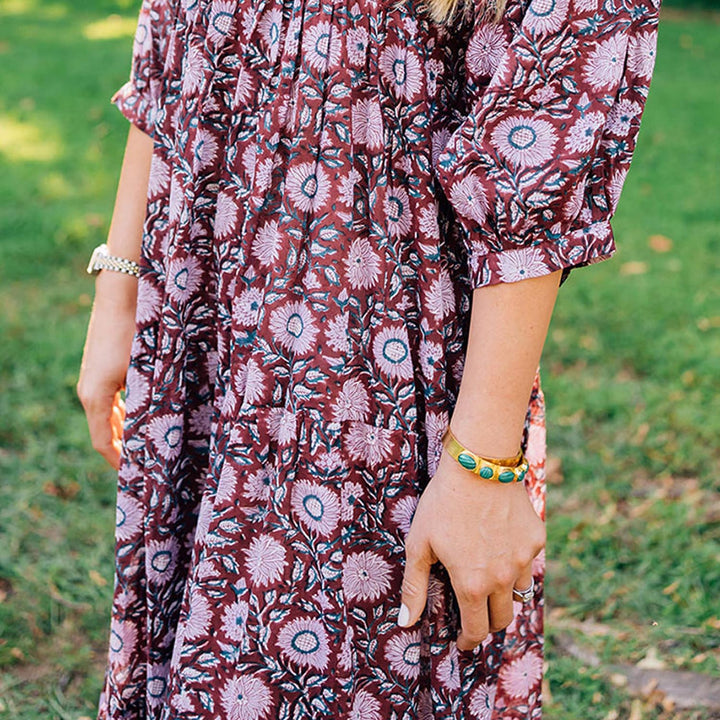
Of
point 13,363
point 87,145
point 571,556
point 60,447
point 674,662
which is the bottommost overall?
point 674,662

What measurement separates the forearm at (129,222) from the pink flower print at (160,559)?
0.42 meters

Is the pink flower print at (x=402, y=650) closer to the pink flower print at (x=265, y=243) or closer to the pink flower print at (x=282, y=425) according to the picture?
the pink flower print at (x=282, y=425)

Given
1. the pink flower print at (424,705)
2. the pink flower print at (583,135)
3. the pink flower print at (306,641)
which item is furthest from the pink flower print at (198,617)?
the pink flower print at (583,135)

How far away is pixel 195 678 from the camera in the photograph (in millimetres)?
1219

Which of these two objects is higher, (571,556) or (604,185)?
(604,185)

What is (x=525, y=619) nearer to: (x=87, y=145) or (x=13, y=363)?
(x=13, y=363)

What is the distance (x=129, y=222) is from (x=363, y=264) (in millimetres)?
554

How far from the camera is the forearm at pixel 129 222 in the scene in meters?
1.50

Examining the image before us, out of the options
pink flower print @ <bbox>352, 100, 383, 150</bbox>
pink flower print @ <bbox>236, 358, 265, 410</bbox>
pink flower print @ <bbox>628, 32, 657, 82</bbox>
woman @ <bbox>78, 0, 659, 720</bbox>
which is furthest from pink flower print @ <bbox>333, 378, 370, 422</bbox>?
pink flower print @ <bbox>628, 32, 657, 82</bbox>

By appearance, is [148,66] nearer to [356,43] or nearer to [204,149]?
[204,149]

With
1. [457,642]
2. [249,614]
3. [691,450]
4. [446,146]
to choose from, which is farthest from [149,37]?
[691,450]

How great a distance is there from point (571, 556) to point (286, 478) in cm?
187

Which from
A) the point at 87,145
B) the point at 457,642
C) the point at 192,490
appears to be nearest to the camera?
the point at 457,642

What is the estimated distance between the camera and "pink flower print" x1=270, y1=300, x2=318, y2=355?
1159 mm
